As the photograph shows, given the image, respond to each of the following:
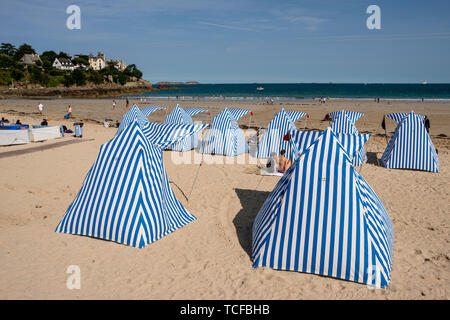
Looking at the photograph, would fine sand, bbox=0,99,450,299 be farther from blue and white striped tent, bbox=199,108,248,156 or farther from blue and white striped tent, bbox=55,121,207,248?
blue and white striped tent, bbox=199,108,248,156

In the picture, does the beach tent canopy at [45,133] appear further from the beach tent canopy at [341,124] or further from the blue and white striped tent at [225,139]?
the beach tent canopy at [341,124]

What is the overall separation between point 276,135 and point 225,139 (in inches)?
86.1

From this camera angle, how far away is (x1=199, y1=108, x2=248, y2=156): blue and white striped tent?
1328cm

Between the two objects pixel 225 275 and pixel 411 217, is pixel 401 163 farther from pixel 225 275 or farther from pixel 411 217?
pixel 225 275

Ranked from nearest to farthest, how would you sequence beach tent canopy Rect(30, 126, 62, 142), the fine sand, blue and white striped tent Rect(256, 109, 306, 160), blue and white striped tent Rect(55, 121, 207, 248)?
the fine sand → blue and white striped tent Rect(55, 121, 207, 248) → blue and white striped tent Rect(256, 109, 306, 160) → beach tent canopy Rect(30, 126, 62, 142)

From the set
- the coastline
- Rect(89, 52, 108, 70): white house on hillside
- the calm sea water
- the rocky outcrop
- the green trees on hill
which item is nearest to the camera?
the calm sea water

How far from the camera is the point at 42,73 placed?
8275cm

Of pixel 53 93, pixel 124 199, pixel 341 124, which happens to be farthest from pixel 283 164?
pixel 53 93

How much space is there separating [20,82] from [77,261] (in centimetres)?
9040

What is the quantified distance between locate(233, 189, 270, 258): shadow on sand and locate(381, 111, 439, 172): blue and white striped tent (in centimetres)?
574

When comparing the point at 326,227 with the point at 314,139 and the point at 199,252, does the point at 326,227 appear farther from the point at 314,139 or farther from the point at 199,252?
the point at 314,139

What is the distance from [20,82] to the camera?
78125mm

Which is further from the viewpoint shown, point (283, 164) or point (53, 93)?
point (53, 93)

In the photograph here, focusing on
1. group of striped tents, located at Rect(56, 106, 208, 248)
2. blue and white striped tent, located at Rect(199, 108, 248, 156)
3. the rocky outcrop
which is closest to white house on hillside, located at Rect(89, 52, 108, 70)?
the rocky outcrop
